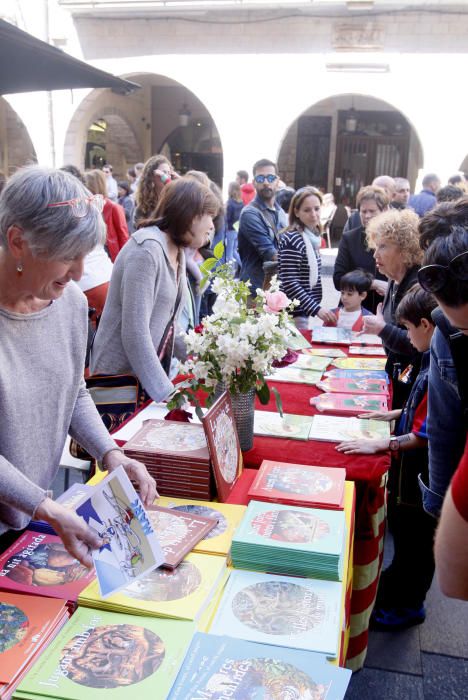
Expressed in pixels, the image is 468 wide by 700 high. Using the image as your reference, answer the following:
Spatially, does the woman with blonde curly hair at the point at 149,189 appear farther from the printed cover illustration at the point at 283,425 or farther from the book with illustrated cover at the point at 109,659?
the book with illustrated cover at the point at 109,659

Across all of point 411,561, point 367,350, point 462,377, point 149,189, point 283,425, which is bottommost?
point 411,561

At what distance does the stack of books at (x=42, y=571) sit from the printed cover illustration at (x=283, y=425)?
983 millimetres

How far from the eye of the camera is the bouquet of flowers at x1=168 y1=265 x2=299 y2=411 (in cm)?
198

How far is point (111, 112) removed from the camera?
50.9 ft

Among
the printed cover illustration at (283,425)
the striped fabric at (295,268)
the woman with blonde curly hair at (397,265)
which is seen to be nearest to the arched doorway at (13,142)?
the striped fabric at (295,268)

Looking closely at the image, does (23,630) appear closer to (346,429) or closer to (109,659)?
(109,659)

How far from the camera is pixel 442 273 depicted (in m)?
1.54

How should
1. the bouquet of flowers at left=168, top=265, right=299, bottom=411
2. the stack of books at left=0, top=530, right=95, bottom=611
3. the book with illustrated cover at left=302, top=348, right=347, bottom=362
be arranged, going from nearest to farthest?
1. the stack of books at left=0, top=530, right=95, bottom=611
2. the bouquet of flowers at left=168, top=265, right=299, bottom=411
3. the book with illustrated cover at left=302, top=348, right=347, bottom=362

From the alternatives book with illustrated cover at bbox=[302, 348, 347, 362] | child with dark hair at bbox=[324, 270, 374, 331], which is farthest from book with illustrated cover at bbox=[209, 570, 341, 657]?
child with dark hair at bbox=[324, 270, 374, 331]

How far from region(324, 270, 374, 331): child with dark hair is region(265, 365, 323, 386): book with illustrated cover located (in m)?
1.00

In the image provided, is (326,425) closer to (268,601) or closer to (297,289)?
(268,601)

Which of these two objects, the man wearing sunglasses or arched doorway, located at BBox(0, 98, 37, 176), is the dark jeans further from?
arched doorway, located at BBox(0, 98, 37, 176)

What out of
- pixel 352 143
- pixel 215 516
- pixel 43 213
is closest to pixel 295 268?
pixel 215 516

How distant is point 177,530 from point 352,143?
1541 centimetres
